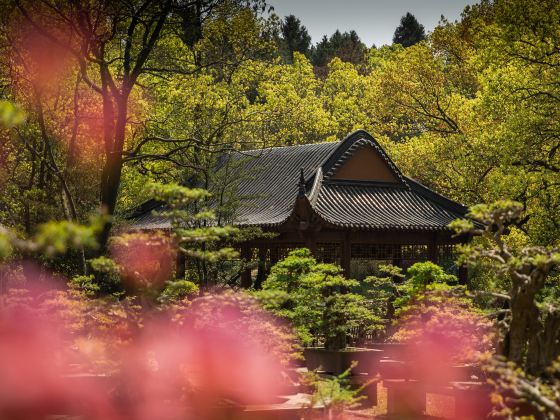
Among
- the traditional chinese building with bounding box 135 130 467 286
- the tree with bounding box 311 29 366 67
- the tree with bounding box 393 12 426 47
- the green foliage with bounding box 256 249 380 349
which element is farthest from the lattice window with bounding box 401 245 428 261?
the tree with bounding box 393 12 426 47

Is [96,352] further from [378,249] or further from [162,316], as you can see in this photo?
[378,249]

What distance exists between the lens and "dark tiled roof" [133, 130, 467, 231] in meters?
20.7

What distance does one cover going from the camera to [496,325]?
31.8 feet

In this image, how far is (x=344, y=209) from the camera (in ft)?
68.7

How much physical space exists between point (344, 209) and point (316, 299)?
5789 mm

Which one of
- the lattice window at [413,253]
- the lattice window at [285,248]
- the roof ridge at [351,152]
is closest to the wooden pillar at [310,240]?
the lattice window at [285,248]

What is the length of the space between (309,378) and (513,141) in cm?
1268

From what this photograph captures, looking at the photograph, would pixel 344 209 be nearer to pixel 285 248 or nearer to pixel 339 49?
pixel 285 248

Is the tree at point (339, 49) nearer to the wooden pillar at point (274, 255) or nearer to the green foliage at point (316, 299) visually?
the wooden pillar at point (274, 255)

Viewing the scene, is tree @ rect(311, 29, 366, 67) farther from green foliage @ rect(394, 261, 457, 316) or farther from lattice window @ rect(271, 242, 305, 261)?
green foliage @ rect(394, 261, 457, 316)

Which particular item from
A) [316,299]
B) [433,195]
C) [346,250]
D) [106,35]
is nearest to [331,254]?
[346,250]

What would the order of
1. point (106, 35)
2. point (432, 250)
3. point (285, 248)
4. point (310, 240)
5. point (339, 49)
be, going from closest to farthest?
point (106, 35), point (310, 240), point (285, 248), point (432, 250), point (339, 49)

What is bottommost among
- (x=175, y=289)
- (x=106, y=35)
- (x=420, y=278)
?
(x=175, y=289)

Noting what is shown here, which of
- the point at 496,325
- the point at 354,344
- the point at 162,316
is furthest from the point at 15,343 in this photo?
the point at 354,344
